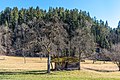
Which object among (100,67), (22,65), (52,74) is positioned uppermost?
(22,65)

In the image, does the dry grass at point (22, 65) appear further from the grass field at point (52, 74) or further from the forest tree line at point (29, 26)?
the forest tree line at point (29, 26)

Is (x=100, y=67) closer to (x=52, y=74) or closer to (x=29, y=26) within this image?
(x=29, y=26)

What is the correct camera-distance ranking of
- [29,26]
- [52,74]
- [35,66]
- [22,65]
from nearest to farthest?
[52,74]
[35,66]
[22,65]
[29,26]

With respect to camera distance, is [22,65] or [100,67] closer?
[22,65]

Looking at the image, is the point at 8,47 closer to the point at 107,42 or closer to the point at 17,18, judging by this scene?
the point at 17,18

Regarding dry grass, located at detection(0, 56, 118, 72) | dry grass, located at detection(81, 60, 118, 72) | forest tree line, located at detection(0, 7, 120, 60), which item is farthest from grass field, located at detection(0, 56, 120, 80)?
forest tree line, located at detection(0, 7, 120, 60)

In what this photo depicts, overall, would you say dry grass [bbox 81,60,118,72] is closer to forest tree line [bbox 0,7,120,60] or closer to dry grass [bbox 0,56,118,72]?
dry grass [bbox 0,56,118,72]

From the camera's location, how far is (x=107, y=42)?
152000 mm

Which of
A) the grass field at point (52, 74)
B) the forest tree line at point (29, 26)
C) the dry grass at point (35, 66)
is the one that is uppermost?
the forest tree line at point (29, 26)

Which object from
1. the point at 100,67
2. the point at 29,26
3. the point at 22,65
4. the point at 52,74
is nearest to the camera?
the point at 52,74

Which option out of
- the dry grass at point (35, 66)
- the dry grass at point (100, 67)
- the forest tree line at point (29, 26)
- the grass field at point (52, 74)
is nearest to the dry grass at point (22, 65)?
the dry grass at point (35, 66)

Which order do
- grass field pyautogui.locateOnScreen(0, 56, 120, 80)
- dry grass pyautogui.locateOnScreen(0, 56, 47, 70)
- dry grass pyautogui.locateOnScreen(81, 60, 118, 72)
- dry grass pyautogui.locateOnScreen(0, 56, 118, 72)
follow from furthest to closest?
dry grass pyautogui.locateOnScreen(81, 60, 118, 72) → dry grass pyautogui.locateOnScreen(0, 56, 118, 72) → dry grass pyautogui.locateOnScreen(0, 56, 47, 70) → grass field pyautogui.locateOnScreen(0, 56, 120, 80)

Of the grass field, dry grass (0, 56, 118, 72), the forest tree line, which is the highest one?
the forest tree line

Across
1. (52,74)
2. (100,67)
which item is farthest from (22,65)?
(52,74)
